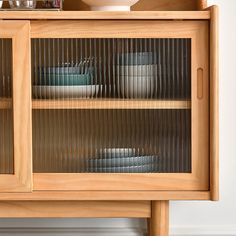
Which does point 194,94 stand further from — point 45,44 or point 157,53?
point 45,44

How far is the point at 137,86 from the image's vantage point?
1.46 m

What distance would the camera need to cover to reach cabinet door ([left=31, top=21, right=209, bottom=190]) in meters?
1.44

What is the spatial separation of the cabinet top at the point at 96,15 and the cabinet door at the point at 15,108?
17 millimetres

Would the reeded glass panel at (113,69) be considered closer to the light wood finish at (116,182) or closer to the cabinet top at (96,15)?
the cabinet top at (96,15)

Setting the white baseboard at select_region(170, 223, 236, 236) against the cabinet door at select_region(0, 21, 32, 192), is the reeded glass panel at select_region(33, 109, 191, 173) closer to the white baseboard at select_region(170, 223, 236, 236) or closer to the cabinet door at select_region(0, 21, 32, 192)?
the cabinet door at select_region(0, 21, 32, 192)

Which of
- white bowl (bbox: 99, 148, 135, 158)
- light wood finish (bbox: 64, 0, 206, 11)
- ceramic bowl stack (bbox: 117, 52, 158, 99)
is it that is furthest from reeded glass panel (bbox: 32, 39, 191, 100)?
light wood finish (bbox: 64, 0, 206, 11)

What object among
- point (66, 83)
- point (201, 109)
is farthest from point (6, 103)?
point (201, 109)

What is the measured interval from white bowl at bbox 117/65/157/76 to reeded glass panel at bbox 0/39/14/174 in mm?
237

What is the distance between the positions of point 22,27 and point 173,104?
14.3 inches

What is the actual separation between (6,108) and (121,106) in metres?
0.25

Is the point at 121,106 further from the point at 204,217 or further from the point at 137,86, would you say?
the point at 204,217

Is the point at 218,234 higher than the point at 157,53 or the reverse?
the reverse

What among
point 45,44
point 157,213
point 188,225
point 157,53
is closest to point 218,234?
point 188,225

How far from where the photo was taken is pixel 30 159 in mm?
1449
